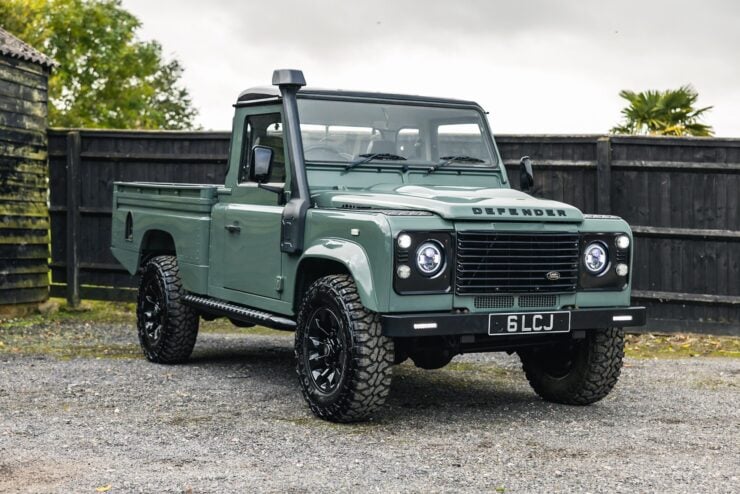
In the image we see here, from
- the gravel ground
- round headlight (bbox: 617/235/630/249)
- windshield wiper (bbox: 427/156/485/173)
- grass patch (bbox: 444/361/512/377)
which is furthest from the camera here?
grass patch (bbox: 444/361/512/377)

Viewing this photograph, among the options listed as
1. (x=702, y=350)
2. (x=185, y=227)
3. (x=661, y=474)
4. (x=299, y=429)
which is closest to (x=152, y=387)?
(x=185, y=227)

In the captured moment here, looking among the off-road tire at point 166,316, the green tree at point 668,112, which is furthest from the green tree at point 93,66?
the off-road tire at point 166,316

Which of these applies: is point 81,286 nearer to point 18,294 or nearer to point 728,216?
point 18,294

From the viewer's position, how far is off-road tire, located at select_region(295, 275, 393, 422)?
6633mm

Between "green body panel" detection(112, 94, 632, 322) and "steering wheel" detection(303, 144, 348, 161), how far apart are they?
7cm

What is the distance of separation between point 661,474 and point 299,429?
7.47ft

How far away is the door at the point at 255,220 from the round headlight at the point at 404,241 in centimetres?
144

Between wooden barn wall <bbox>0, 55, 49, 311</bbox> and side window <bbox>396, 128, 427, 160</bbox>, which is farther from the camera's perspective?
wooden barn wall <bbox>0, 55, 49, 311</bbox>

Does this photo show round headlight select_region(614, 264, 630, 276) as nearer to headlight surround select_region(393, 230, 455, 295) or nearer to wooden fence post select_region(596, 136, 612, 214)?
headlight surround select_region(393, 230, 455, 295)

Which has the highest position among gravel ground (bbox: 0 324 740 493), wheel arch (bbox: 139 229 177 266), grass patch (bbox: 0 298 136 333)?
wheel arch (bbox: 139 229 177 266)

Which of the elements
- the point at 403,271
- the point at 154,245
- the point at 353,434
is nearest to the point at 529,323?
the point at 403,271

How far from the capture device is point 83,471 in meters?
5.65

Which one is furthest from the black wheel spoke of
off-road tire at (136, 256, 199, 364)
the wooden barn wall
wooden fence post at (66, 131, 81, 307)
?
wooden fence post at (66, 131, 81, 307)

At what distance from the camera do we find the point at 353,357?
6.64 m
